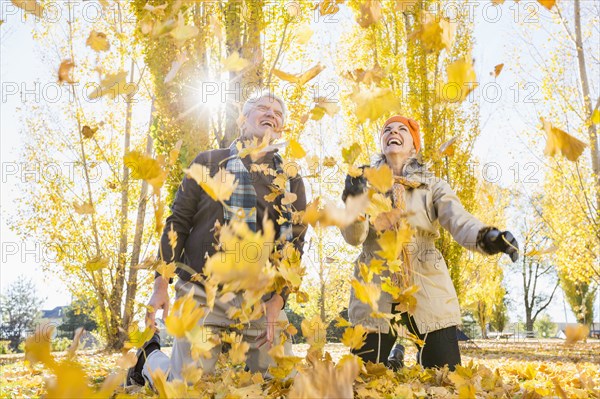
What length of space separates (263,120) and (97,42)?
2.88 feet

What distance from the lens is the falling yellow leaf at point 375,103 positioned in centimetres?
136

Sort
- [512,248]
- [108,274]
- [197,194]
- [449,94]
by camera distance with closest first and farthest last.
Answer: [449,94] → [512,248] → [197,194] → [108,274]

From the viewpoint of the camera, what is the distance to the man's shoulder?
2445 millimetres

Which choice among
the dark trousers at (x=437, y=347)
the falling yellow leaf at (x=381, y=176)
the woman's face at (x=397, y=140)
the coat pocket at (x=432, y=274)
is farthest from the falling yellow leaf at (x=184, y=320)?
the woman's face at (x=397, y=140)

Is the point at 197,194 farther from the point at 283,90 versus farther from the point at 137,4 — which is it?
the point at 137,4

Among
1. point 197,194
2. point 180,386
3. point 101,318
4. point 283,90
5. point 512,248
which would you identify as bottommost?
point 101,318

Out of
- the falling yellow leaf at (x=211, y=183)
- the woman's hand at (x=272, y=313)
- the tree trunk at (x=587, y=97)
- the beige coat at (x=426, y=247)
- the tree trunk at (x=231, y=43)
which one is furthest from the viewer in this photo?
the tree trunk at (x=587, y=97)

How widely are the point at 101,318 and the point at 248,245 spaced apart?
31.3 ft

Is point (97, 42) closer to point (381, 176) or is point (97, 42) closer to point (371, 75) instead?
point (371, 75)

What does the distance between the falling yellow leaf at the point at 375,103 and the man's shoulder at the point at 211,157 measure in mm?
1195

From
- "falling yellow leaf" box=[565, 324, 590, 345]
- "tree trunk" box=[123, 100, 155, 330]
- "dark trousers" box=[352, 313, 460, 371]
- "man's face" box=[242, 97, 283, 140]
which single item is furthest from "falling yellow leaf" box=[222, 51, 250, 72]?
"tree trunk" box=[123, 100, 155, 330]

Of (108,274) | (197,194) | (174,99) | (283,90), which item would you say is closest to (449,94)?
(197,194)

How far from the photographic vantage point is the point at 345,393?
957 millimetres

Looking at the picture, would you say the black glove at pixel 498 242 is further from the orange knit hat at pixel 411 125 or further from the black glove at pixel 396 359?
the black glove at pixel 396 359
